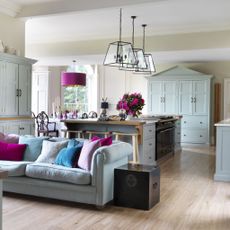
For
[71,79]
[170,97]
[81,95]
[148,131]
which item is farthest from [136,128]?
[81,95]

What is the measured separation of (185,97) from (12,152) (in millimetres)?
6347

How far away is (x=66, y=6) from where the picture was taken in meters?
5.84

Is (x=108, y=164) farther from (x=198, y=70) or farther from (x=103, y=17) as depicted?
(x=198, y=70)

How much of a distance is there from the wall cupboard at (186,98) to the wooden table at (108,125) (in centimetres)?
437

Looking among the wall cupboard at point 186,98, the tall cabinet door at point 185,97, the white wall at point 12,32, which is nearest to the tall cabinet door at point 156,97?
the wall cupboard at point 186,98

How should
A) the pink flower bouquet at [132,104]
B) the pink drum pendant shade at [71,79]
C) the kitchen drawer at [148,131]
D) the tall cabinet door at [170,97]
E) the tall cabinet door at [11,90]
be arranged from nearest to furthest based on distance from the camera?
the tall cabinet door at [11,90], the kitchen drawer at [148,131], the pink flower bouquet at [132,104], the pink drum pendant shade at [71,79], the tall cabinet door at [170,97]

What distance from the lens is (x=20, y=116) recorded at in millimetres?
6051

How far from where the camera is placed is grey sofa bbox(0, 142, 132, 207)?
378 centimetres

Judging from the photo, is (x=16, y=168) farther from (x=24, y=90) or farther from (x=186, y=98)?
(x=186, y=98)

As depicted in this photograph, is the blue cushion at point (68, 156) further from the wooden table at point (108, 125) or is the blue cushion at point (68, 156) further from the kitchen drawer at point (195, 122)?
the kitchen drawer at point (195, 122)

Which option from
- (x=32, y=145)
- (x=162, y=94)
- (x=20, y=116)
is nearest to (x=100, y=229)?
(x=32, y=145)

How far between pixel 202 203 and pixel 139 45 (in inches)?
188

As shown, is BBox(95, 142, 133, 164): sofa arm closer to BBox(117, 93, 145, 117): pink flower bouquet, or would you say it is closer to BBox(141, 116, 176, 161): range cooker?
BBox(117, 93, 145, 117): pink flower bouquet

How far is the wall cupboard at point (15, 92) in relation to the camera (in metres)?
5.62
